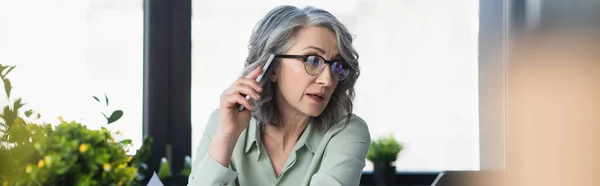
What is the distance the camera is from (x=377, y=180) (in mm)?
3793

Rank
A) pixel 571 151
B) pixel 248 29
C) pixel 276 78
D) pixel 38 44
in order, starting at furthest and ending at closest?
pixel 248 29, pixel 38 44, pixel 276 78, pixel 571 151

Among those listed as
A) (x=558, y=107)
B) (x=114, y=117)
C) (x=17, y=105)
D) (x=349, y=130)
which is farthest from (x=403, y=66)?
(x=558, y=107)

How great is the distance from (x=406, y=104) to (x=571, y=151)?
12.2ft

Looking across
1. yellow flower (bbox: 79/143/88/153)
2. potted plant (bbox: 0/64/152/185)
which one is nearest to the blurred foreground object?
potted plant (bbox: 0/64/152/185)

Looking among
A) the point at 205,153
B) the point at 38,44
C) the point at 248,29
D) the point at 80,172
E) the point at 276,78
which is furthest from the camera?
the point at 248,29

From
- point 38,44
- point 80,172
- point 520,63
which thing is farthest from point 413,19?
point 520,63

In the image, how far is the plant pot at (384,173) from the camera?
12.4 feet

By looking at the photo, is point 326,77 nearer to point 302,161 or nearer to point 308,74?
point 308,74

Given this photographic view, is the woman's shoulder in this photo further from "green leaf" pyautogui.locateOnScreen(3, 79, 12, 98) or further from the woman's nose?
"green leaf" pyautogui.locateOnScreen(3, 79, 12, 98)

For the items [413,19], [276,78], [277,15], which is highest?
[413,19]

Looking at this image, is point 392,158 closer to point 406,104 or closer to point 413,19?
point 406,104

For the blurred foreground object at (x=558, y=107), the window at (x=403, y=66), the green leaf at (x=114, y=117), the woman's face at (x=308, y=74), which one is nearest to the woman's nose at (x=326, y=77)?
the woman's face at (x=308, y=74)

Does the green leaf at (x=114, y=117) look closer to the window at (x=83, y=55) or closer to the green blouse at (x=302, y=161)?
the green blouse at (x=302, y=161)

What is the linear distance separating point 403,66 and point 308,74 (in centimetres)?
254
